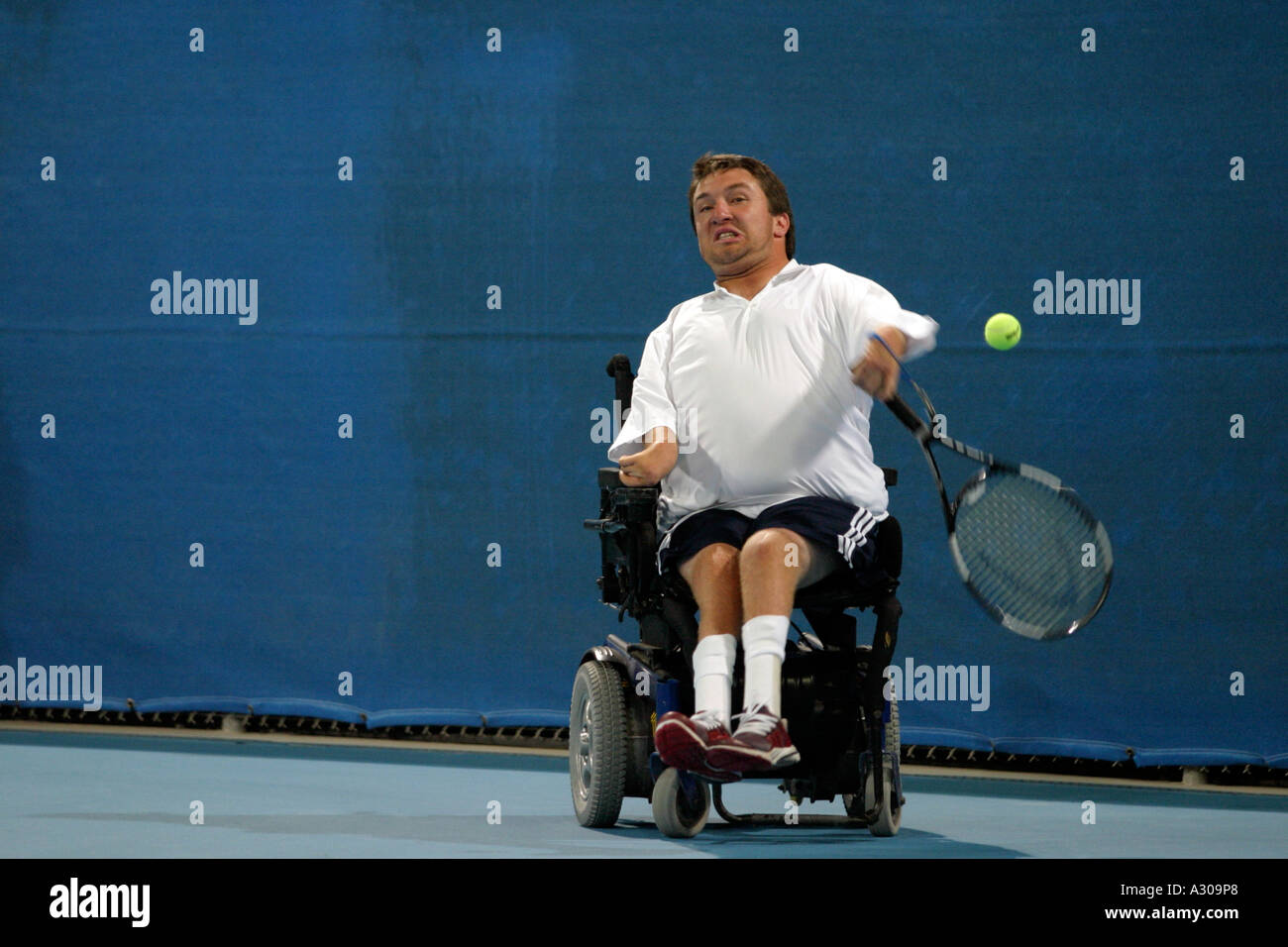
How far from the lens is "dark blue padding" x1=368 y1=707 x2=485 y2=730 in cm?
518

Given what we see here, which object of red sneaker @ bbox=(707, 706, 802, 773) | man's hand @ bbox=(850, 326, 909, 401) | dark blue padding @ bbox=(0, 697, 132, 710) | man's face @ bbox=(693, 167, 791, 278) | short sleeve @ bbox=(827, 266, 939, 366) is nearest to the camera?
red sneaker @ bbox=(707, 706, 802, 773)

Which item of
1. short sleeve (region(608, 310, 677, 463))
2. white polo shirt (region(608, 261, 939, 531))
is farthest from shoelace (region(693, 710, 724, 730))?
short sleeve (region(608, 310, 677, 463))

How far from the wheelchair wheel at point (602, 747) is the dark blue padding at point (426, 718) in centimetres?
140

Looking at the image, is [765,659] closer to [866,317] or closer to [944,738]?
[866,317]

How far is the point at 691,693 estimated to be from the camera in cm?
348

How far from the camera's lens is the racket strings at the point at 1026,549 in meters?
3.03

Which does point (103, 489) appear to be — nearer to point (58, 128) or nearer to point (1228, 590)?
point (58, 128)

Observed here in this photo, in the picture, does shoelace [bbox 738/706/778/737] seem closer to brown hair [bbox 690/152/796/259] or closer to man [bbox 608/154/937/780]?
man [bbox 608/154/937/780]

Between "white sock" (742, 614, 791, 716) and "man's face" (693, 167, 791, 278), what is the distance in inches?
34.3

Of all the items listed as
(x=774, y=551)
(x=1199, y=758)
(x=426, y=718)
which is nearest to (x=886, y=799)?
(x=774, y=551)

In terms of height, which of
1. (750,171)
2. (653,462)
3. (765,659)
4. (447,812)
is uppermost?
(750,171)

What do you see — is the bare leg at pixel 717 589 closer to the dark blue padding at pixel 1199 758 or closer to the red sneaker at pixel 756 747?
the red sneaker at pixel 756 747

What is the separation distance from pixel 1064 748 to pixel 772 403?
1.72 metres

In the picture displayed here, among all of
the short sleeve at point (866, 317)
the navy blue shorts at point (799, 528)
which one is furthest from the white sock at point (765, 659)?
the short sleeve at point (866, 317)
